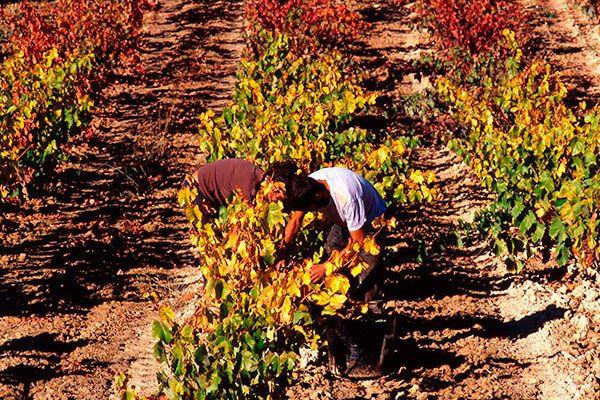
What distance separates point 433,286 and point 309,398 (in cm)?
173

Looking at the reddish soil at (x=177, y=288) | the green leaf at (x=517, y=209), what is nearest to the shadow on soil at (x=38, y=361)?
the reddish soil at (x=177, y=288)

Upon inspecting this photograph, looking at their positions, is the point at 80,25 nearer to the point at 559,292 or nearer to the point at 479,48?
the point at 479,48

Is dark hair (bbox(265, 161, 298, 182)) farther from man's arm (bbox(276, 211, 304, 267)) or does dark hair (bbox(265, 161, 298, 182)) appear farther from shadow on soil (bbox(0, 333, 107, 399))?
shadow on soil (bbox(0, 333, 107, 399))

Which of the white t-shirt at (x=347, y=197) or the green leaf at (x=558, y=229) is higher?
the white t-shirt at (x=347, y=197)

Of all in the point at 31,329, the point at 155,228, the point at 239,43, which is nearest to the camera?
the point at 31,329

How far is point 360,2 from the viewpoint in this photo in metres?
14.6

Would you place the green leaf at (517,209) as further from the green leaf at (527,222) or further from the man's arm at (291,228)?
the man's arm at (291,228)

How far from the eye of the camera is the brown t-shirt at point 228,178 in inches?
189

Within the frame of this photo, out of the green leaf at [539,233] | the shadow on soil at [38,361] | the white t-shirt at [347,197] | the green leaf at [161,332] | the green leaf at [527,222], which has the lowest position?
the shadow on soil at [38,361]

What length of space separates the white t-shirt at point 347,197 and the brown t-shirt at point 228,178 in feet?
1.63

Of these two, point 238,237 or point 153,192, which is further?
point 153,192

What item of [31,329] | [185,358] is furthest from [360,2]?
[185,358]

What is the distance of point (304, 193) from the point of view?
4.14m

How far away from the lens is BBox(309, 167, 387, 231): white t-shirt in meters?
4.31
